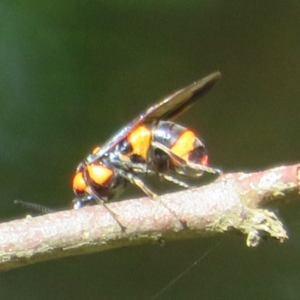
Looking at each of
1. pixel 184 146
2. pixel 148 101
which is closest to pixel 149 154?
pixel 184 146

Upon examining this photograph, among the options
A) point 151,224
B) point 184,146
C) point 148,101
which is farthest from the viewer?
point 148,101

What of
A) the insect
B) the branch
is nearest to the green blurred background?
the insect

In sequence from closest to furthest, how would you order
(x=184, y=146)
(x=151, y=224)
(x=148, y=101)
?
(x=151, y=224) < (x=184, y=146) < (x=148, y=101)

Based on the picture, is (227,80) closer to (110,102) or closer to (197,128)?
(197,128)

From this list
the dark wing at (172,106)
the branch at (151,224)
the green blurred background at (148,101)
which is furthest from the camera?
the green blurred background at (148,101)

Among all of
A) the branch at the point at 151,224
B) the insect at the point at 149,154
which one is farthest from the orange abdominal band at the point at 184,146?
the branch at the point at 151,224

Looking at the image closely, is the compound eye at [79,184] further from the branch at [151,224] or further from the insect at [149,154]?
the branch at [151,224]

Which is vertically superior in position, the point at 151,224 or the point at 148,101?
the point at 148,101

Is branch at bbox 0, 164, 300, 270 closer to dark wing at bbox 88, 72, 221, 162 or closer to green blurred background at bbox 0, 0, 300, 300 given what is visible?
dark wing at bbox 88, 72, 221, 162

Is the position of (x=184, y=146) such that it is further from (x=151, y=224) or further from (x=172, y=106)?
(x=151, y=224)
